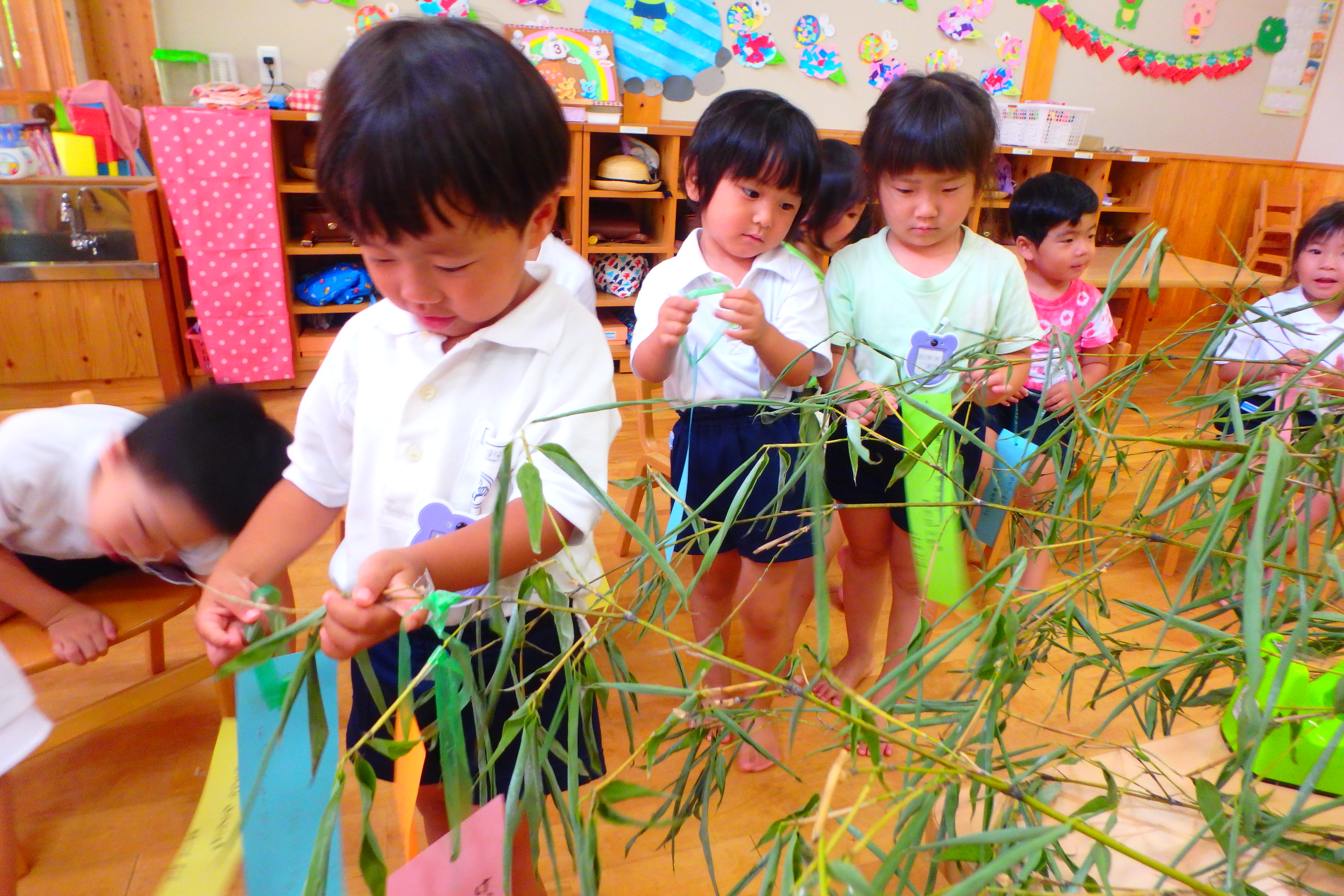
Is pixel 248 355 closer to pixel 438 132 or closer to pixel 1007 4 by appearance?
pixel 438 132

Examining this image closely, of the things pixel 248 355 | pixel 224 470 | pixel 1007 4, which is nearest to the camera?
pixel 224 470

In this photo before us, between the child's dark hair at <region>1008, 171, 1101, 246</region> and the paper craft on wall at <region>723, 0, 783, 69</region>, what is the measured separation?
218 centimetres

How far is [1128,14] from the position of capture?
14.6 ft

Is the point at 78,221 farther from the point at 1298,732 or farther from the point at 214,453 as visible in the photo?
the point at 1298,732

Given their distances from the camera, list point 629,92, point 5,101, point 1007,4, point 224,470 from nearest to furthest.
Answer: point 224,470, point 5,101, point 629,92, point 1007,4

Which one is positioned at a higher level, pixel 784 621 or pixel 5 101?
pixel 5 101

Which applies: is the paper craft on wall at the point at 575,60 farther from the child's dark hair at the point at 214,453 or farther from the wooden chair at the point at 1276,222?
the wooden chair at the point at 1276,222

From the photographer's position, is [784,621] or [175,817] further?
[784,621]

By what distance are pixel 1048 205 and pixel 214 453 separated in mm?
1772

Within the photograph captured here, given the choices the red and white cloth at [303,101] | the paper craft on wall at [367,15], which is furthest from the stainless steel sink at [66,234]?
the paper craft on wall at [367,15]

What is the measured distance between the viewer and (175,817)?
136 centimetres

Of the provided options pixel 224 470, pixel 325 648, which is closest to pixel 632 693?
pixel 325 648

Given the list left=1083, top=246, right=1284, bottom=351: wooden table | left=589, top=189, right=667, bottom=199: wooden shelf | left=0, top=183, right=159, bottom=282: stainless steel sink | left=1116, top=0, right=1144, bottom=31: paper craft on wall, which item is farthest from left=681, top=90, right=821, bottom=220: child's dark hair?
left=1116, top=0, right=1144, bottom=31: paper craft on wall

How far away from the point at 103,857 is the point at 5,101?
2.70m
